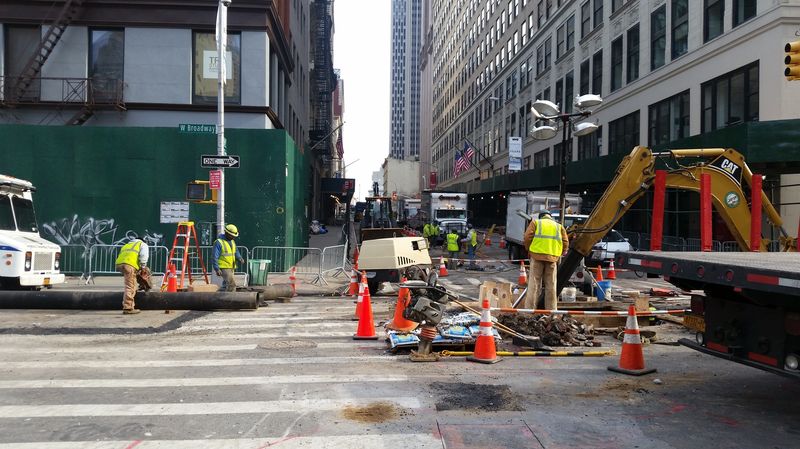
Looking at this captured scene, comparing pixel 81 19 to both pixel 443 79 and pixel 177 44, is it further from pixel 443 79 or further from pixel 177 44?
pixel 443 79

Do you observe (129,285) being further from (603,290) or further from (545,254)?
(603,290)

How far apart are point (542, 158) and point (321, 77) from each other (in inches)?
839

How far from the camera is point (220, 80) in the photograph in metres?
15.0

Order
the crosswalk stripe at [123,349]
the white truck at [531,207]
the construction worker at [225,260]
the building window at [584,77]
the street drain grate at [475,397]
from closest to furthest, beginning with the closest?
the street drain grate at [475,397] < the crosswalk stripe at [123,349] < the construction worker at [225,260] < the white truck at [531,207] < the building window at [584,77]

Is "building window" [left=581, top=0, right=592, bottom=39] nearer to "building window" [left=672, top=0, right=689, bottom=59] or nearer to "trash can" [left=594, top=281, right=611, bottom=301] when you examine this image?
"building window" [left=672, top=0, right=689, bottom=59]

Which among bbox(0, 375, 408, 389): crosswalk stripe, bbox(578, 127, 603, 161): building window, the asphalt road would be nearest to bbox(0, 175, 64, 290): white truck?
the asphalt road

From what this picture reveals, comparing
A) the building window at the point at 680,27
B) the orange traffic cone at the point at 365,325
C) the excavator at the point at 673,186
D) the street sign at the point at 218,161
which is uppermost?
the building window at the point at 680,27

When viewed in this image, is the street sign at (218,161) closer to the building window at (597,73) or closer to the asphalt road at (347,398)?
the asphalt road at (347,398)

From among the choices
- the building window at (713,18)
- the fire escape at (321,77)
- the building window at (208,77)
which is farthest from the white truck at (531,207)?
the fire escape at (321,77)

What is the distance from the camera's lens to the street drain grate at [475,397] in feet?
18.8

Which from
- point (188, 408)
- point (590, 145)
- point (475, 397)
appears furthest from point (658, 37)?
point (188, 408)

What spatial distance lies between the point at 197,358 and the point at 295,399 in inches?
96.3

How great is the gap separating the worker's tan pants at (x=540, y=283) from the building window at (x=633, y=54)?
86.7ft

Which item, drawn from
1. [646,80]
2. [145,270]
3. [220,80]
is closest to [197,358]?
[145,270]
